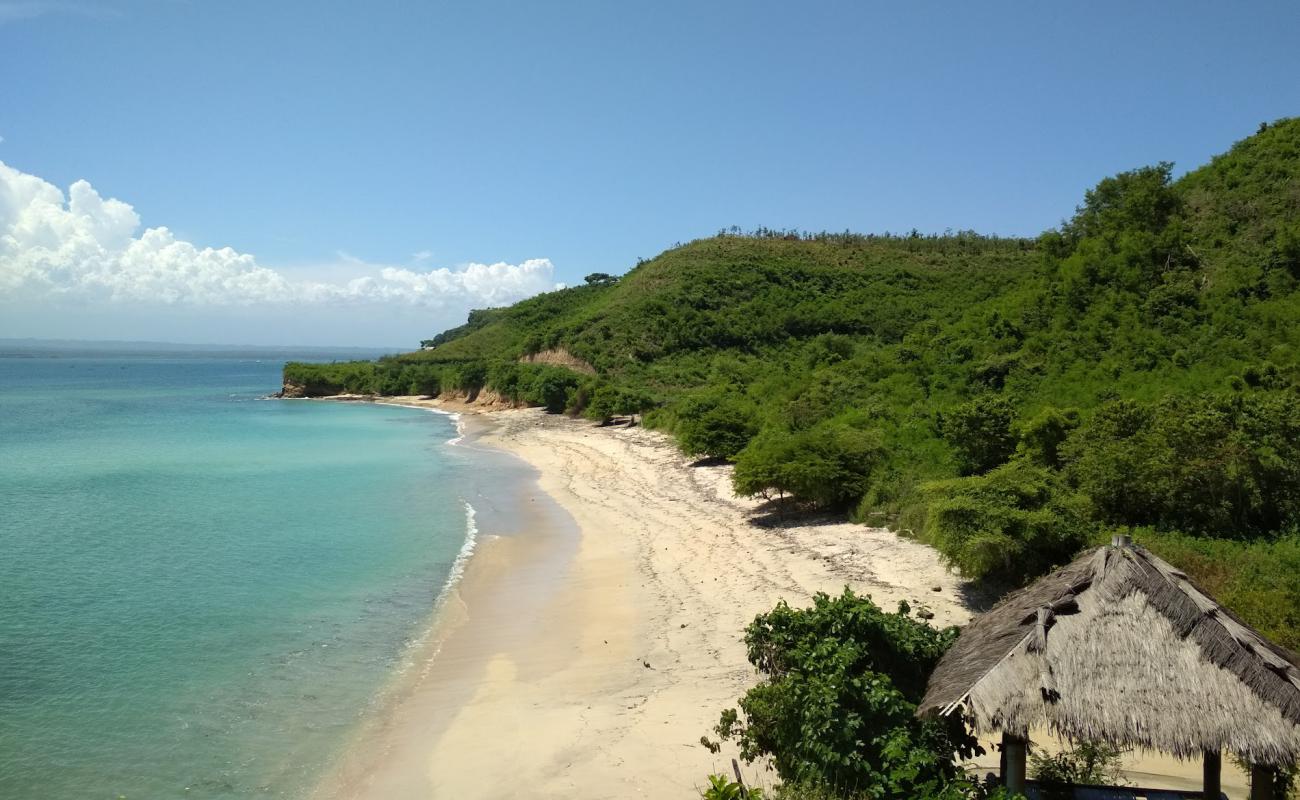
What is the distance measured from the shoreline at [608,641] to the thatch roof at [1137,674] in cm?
339

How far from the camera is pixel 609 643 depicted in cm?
1515

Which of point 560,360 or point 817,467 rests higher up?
point 560,360

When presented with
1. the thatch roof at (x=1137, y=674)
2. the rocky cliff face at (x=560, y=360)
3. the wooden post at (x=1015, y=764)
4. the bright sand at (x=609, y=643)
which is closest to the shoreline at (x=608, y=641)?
the bright sand at (x=609, y=643)

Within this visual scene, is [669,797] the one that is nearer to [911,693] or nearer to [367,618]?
[911,693]

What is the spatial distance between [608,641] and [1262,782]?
10158 millimetres

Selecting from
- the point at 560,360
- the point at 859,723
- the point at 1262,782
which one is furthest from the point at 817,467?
the point at 560,360

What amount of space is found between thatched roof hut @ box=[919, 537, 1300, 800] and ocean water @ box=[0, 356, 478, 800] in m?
8.71

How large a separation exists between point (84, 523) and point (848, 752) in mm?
26797

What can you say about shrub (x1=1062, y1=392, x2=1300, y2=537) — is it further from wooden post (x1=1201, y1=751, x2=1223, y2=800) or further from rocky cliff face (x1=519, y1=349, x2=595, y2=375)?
rocky cliff face (x1=519, y1=349, x2=595, y2=375)

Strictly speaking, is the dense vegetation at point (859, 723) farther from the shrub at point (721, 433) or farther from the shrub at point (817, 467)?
the shrub at point (721, 433)

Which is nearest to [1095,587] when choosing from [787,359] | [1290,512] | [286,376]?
[1290,512]

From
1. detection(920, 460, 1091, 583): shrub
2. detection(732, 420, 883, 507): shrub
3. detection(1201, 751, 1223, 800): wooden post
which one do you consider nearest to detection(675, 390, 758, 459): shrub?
detection(732, 420, 883, 507): shrub

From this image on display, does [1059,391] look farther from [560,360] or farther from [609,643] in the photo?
[560,360]

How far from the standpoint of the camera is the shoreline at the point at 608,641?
1063 centimetres
